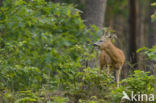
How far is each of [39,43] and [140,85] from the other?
9.12 ft

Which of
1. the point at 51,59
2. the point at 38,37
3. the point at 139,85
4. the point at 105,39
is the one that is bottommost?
the point at 139,85

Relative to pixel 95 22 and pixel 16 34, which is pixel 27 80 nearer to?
pixel 16 34

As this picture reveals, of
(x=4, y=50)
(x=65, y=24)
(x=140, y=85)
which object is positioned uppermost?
(x=65, y=24)

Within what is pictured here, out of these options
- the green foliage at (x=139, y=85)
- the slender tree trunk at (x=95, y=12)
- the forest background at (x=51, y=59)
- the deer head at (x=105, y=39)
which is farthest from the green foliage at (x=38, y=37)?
the slender tree trunk at (x=95, y=12)

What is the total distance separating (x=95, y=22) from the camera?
11.9 metres

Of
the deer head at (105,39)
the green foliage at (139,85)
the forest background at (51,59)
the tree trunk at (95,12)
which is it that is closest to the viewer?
the green foliage at (139,85)

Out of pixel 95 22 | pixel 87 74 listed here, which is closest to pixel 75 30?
pixel 87 74

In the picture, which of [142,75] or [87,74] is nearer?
[142,75]

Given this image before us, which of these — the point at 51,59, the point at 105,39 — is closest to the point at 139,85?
the point at 51,59

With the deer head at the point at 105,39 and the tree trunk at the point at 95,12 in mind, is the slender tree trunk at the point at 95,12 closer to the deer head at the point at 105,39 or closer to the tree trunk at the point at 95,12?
the tree trunk at the point at 95,12

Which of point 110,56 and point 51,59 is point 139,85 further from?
point 110,56

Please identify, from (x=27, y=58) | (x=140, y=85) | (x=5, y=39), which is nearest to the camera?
(x=140, y=85)

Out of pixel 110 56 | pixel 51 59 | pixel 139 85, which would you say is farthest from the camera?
pixel 110 56

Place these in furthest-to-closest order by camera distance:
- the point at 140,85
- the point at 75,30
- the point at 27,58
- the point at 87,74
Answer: the point at 27,58, the point at 87,74, the point at 75,30, the point at 140,85
